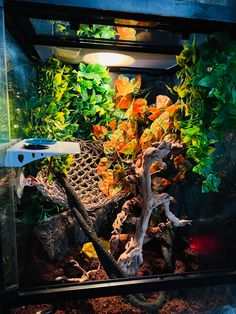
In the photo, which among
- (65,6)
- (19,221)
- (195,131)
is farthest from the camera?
(19,221)

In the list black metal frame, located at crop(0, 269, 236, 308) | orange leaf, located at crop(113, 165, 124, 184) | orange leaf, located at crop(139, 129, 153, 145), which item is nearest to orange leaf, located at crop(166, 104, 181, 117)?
orange leaf, located at crop(139, 129, 153, 145)

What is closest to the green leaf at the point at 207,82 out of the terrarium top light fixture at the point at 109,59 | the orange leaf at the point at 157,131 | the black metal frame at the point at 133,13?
the black metal frame at the point at 133,13

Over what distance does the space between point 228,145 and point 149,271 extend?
2.05 feet

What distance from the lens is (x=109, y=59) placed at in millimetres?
1231

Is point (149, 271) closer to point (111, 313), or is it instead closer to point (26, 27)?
point (111, 313)

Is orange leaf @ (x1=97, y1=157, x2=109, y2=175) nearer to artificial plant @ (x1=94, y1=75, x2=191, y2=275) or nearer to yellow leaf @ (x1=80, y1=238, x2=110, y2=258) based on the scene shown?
artificial plant @ (x1=94, y1=75, x2=191, y2=275)

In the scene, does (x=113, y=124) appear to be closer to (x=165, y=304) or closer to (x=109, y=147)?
(x=109, y=147)

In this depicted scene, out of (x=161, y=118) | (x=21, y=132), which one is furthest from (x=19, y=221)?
(x=161, y=118)

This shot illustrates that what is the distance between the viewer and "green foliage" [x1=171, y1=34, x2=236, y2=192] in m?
0.83

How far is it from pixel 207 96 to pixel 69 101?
0.70 meters

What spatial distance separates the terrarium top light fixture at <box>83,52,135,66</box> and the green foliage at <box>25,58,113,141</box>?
28mm

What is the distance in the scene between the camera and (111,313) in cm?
93

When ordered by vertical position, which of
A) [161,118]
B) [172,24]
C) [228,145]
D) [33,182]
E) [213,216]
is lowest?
[213,216]

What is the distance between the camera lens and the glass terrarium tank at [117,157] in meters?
0.78
